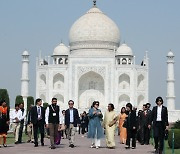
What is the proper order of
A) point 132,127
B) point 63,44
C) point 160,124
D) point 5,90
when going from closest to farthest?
point 160,124 → point 132,127 → point 5,90 → point 63,44

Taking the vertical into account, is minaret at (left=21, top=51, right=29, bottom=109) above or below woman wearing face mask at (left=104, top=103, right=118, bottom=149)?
above

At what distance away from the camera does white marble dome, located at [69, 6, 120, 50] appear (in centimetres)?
5225

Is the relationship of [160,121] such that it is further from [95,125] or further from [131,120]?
[95,125]

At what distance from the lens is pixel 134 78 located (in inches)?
1949

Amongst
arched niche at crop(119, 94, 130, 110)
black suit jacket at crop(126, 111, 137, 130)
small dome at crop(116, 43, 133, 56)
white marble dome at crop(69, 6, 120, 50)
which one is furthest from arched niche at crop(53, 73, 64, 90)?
black suit jacket at crop(126, 111, 137, 130)

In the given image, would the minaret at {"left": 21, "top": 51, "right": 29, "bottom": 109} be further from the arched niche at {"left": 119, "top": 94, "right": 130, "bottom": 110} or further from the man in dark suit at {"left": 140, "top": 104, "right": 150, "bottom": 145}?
the man in dark suit at {"left": 140, "top": 104, "right": 150, "bottom": 145}

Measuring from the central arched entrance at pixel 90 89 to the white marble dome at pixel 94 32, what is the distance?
2.80m

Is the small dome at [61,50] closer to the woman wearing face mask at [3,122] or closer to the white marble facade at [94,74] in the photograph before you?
the white marble facade at [94,74]

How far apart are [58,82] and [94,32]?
5699mm

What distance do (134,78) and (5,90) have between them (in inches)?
1079

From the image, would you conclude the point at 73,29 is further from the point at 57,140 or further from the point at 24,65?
the point at 57,140

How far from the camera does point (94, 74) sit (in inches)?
1996

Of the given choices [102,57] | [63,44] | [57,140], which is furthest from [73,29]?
[57,140]

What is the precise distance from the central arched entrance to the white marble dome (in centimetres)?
280
